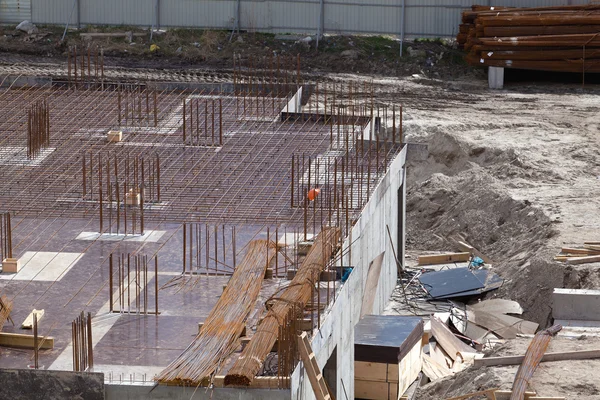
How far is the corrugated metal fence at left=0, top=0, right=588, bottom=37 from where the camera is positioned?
37.0 meters

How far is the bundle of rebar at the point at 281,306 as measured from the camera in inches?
488

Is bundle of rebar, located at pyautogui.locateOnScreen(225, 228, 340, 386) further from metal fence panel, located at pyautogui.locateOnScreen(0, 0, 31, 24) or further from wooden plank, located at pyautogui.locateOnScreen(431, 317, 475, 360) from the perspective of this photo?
metal fence panel, located at pyautogui.locateOnScreen(0, 0, 31, 24)

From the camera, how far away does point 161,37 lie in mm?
37469

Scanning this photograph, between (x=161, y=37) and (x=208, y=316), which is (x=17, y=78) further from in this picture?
(x=208, y=316)

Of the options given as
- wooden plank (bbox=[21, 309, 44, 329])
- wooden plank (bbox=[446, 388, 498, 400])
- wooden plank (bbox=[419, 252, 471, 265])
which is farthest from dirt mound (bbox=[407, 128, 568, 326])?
wooden plank (bbox=[21, 309, 44, 329])

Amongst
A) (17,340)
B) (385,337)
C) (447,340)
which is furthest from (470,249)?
(17,340)

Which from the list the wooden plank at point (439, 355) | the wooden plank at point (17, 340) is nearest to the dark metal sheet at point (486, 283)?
the wooden plank at point (439, 355)

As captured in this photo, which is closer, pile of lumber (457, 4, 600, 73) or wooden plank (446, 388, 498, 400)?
wooden plank (446, 388, 498, 400)

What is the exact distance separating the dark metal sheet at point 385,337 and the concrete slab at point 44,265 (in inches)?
164

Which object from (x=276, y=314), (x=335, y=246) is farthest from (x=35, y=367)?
(x=335, y=246)

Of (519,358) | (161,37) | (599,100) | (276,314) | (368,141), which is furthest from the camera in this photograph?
(161,37)

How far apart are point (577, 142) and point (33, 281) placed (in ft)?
52.1

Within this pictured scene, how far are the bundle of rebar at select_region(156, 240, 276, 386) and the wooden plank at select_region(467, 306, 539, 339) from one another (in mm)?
5041

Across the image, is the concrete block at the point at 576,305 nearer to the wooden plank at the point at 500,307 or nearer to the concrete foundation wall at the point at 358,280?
the wooden plank at the point at 500,307
